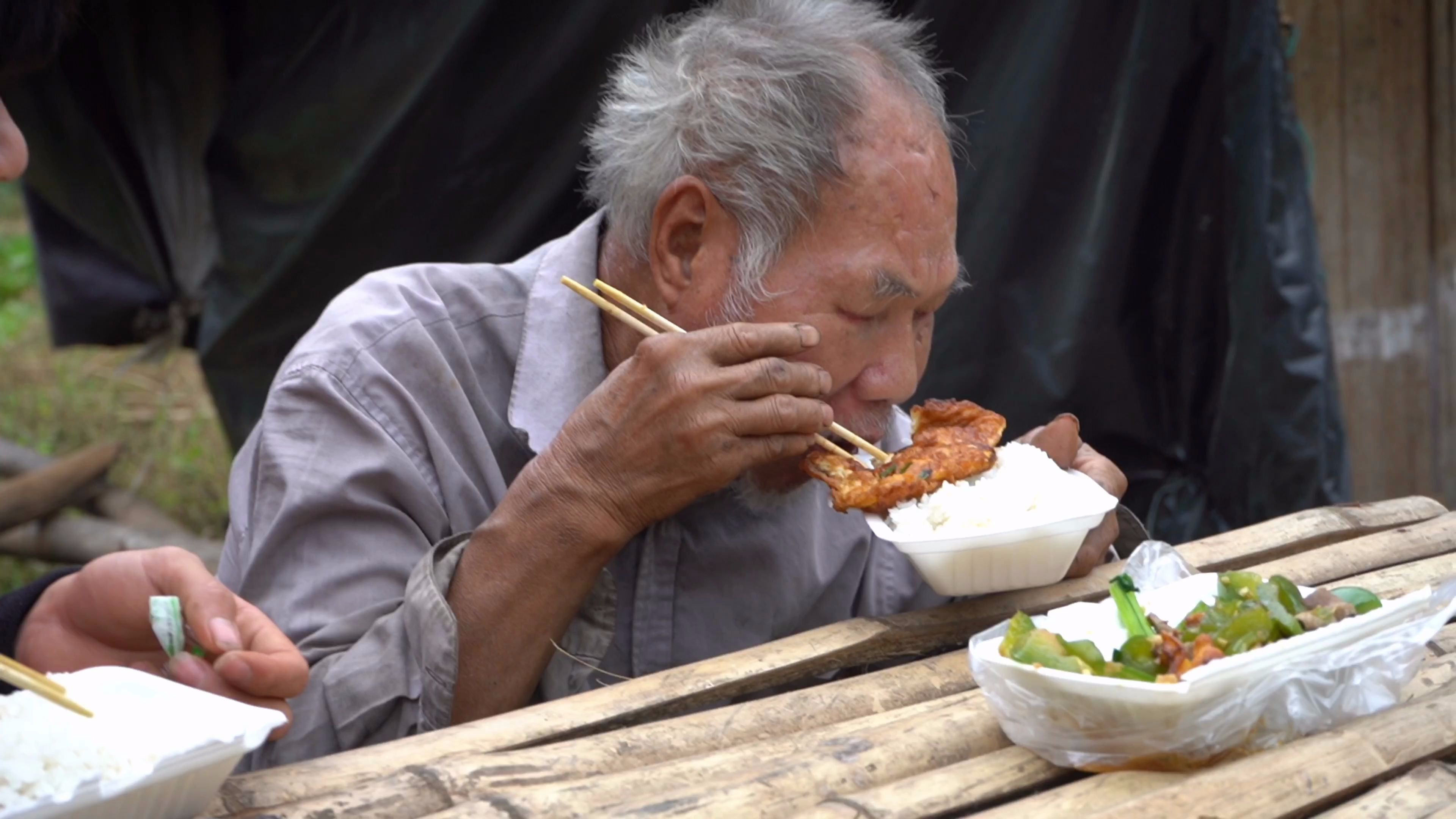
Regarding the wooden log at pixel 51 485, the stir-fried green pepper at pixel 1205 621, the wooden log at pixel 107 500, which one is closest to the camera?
the stir-fried green pepper at pixel 1205 621

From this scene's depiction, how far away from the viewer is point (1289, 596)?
1.68 m

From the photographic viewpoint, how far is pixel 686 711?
1.80 metres

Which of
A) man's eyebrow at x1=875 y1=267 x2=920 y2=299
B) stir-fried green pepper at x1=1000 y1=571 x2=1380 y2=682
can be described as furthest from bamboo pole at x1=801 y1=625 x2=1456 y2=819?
man's eyebrow at x1=875 y1=267 x2=920 y2=299

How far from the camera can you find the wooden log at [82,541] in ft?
15.7

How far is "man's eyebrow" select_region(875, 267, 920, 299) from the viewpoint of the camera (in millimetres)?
2143

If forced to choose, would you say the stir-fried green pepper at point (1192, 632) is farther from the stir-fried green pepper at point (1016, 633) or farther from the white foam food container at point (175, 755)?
the white foam food container at point (175, 755)

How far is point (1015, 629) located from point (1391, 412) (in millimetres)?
3594

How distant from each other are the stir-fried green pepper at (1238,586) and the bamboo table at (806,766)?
194 millimetres

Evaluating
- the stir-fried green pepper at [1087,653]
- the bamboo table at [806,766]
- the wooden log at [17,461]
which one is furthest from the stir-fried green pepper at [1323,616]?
the wooden log at [17,461]

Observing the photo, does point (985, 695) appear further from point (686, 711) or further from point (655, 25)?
point (655, 25)

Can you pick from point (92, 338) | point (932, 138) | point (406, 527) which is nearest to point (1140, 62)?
point (932, 138)

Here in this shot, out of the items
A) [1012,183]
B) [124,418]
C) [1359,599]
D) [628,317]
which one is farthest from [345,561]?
[124,418]

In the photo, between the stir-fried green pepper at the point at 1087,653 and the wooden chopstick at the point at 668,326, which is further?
the wooden chopstick at the point at 668,326

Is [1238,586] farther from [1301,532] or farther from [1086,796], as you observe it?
[1301,532]
